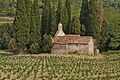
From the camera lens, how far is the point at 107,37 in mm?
78438

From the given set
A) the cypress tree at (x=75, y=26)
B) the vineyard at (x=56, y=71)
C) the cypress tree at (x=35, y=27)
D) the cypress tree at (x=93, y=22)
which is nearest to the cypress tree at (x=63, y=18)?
the cypress tree at (x=75, y=26)

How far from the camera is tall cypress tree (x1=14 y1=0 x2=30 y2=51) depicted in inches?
2697

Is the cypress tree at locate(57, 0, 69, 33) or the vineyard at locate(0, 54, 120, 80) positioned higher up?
the vineyard at locate(0, 54, 120, 80)

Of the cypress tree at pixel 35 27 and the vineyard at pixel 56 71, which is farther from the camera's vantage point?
the cypress tree at pixel 35 27

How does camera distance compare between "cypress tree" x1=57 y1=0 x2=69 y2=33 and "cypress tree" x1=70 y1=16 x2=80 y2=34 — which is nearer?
"cypress tree" x1=70 y1=16 x2=80 y2=34

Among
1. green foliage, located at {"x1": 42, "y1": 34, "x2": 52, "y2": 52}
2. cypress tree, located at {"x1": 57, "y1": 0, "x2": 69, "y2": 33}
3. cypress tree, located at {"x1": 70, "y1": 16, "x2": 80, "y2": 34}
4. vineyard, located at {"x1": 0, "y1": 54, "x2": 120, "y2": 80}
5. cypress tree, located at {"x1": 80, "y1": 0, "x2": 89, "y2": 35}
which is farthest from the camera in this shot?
cypress tree, located at {"x1": 57, "y1": 0, "x2": 69, "y2": 33}

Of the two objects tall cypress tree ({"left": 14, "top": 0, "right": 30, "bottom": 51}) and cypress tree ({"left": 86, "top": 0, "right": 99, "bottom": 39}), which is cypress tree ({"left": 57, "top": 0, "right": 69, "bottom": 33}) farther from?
tall cypress tree ({"left": 14, "top": 0, "right": 30, "bottom": 51})

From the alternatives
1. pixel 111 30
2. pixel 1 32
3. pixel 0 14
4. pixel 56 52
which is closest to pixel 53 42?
pixel 56 52

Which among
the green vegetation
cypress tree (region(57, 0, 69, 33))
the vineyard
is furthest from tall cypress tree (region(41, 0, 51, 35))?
the vineyard

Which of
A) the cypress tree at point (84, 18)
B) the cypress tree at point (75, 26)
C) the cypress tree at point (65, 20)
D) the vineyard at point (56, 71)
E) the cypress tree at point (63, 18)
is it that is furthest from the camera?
the cypress tree at point (65, 20)

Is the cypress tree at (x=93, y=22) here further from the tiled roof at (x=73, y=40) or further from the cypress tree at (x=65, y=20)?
the tiled roof at (x=73, y=40)

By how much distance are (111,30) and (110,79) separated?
174ft

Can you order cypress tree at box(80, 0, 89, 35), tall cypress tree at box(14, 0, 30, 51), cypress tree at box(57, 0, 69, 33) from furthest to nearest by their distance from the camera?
cypress tree at box(57, 0, 69, 33) → cypress tree at box(80, 0, 89, 35) → tall cypress tree at box(14, 0, 30, 51)

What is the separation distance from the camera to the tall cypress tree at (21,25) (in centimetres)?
6850
